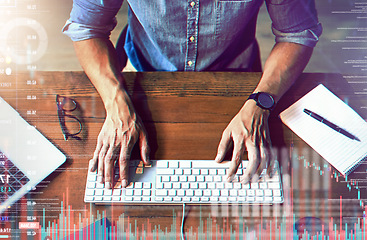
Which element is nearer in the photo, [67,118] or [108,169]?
[108,169]

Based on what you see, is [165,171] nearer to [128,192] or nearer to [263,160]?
[128,192]

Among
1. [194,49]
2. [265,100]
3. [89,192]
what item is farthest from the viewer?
[194,49]

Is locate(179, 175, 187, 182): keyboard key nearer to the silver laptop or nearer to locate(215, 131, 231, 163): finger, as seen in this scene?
locate(215, 131, 231, 163): finger

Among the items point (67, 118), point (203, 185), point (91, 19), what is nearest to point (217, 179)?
point (203, 185)

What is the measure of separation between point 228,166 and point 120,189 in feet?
0.90

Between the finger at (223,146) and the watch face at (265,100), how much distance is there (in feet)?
0.45

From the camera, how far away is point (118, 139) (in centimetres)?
71

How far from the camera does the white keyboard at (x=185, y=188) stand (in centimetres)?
65

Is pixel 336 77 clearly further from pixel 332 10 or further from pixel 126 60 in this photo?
pixel 126 60

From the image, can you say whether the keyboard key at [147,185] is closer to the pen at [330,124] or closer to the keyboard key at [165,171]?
the keyboard key at [165,171]

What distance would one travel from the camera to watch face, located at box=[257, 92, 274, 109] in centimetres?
76

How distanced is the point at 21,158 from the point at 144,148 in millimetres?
326

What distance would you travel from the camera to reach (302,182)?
0.69 meters

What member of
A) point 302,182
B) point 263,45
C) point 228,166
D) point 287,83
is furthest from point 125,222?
point 263,45
